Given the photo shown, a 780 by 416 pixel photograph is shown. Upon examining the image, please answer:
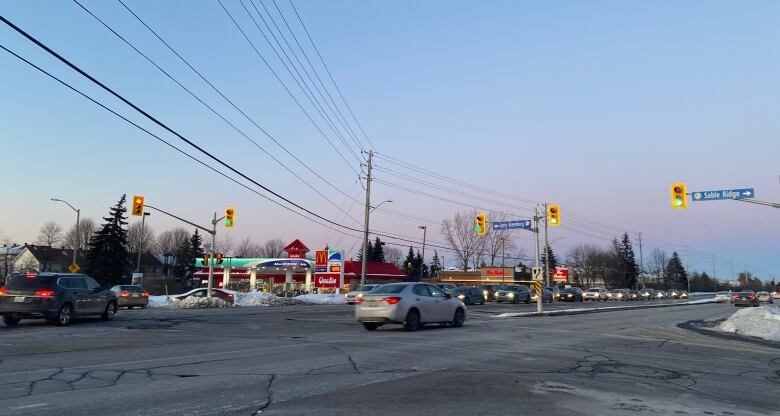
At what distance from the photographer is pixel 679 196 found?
29.3 m

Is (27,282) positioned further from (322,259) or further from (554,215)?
(322,259)

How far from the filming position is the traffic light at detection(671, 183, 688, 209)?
29156 mm

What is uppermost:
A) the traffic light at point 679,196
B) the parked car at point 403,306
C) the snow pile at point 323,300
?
the traffic light at point 679,196

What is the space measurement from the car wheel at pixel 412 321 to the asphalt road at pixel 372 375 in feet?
5.28

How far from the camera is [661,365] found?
11.0 m

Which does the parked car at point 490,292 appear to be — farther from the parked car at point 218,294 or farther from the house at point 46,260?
the house at point 46,260

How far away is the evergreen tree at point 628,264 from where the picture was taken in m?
131

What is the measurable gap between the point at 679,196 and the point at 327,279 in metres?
38.5

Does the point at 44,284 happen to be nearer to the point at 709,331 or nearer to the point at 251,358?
the point at 251,358

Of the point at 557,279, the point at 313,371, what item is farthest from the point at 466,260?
the point at 313,371

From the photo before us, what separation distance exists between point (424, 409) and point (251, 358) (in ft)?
16.3

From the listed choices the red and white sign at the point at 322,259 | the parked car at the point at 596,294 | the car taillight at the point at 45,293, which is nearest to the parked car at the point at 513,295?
the red and white sign at the point at 322,259

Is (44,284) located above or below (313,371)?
above

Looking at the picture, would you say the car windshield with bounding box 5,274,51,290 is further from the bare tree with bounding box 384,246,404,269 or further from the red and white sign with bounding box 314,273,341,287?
the bare tree with bounding box 384,246,404,269
